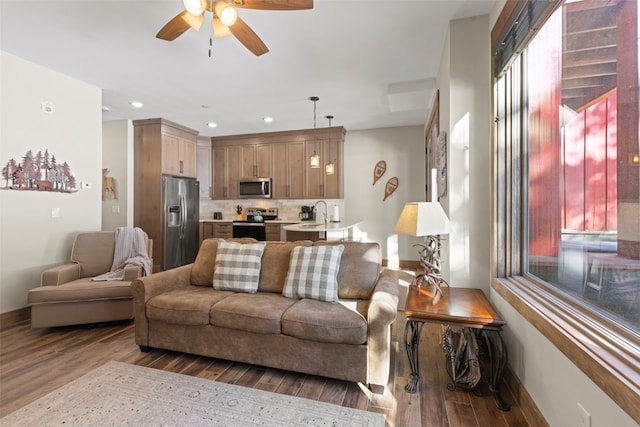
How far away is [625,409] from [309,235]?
429cm

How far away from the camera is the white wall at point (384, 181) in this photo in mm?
5664

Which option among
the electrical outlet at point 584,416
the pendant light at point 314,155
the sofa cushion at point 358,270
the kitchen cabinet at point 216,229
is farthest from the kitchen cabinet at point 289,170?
the electrical outlet at point 584,416

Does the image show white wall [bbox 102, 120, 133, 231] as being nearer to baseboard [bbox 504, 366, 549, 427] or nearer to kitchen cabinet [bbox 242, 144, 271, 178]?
kitchen cabinet [bbox 242, 144, 271, 178]

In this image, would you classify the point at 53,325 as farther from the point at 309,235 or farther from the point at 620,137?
the point at 620,137

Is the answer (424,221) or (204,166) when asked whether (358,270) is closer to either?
(424,221)

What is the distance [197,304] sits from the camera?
87.9 inches

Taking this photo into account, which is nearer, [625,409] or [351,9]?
[625,409]

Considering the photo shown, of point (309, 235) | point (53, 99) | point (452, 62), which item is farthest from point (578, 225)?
point (53, 99)

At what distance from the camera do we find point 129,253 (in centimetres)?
341

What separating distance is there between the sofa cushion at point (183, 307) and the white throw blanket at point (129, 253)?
40.7 inches

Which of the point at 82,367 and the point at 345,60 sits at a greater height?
the point at 345,60

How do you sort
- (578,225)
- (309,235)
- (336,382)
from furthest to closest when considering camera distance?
(309,235) → (336,382) → (578,225)

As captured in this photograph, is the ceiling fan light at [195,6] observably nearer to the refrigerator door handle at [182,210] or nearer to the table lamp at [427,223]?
the table lamp at [427,223]

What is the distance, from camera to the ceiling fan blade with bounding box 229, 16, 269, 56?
6.69 ft
